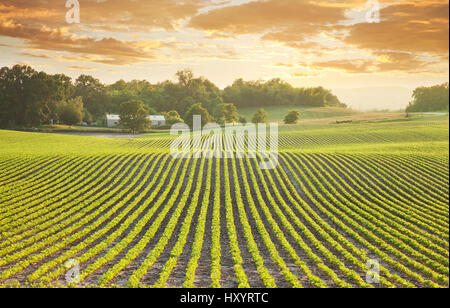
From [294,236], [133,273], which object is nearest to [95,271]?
[133,273]

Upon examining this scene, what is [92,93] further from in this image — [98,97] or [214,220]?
[214,220]

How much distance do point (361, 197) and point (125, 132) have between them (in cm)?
2827

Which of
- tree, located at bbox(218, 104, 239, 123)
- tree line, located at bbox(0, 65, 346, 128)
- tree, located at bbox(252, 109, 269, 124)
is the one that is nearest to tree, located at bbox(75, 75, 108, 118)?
tree line, located at bbox(0, 65, 346, 128)

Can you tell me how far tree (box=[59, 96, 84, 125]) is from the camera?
51.2ft

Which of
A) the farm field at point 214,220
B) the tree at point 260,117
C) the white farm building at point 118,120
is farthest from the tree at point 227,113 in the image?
the tree at point 260,117

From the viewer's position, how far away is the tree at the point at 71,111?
15.6m

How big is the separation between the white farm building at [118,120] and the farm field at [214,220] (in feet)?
11.0

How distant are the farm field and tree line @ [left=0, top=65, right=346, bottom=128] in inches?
59.0

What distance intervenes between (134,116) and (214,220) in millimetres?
20013

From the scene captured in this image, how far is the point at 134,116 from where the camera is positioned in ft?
108

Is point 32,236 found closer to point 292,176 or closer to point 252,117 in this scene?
point 292,176

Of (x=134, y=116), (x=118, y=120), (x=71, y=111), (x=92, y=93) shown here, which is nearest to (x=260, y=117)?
(x=134, y=116)

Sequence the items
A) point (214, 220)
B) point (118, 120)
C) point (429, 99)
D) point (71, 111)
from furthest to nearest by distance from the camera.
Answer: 1. point (429, 99)
2. point (118, 120)
3. point (71, 111)
4. point (214, 220)

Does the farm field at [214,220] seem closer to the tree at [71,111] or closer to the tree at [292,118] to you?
the tree at [71,111]
